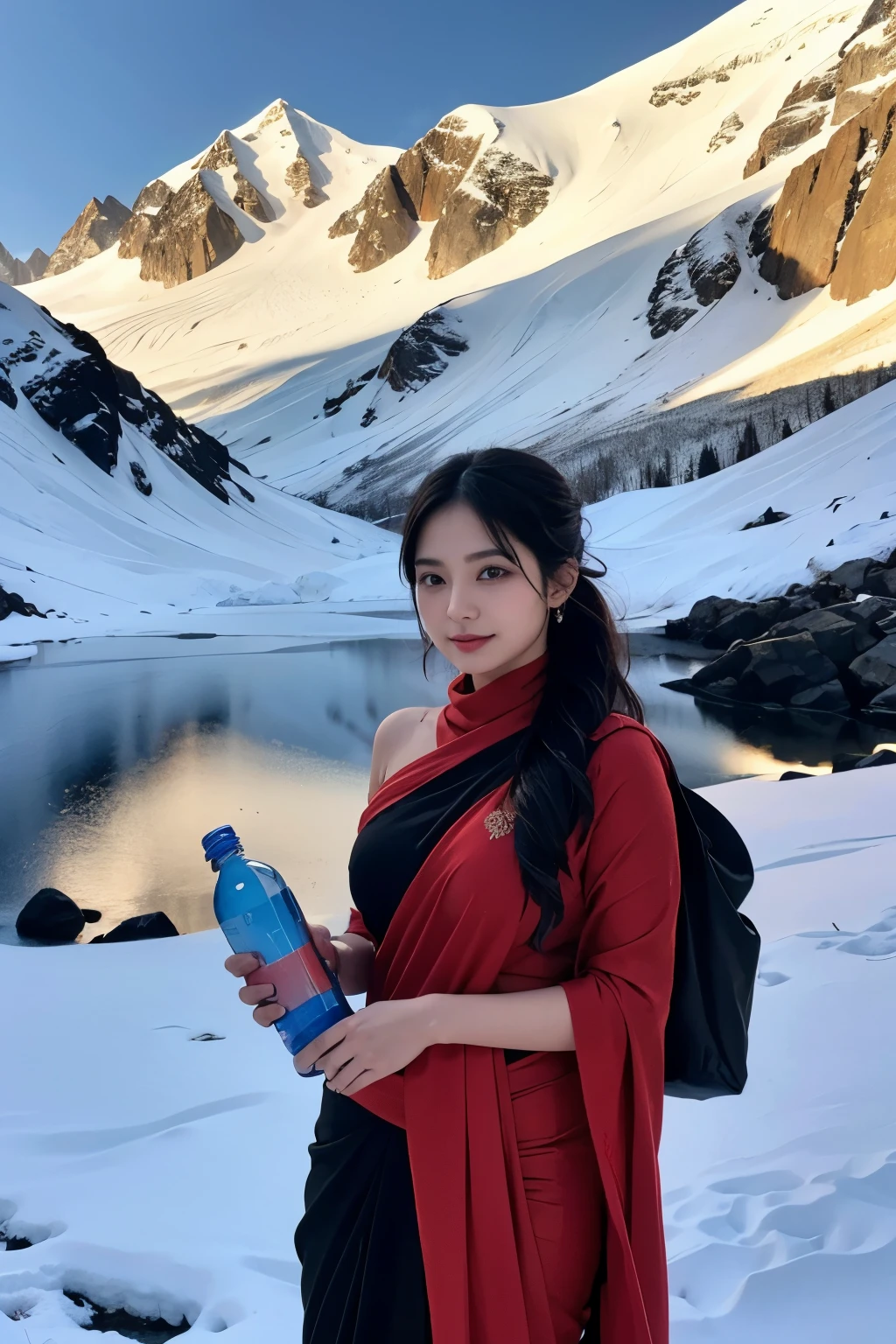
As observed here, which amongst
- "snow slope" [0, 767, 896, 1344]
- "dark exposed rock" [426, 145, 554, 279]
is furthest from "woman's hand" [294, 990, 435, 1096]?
"dark exposed rock" [426, 145, 554, 279]

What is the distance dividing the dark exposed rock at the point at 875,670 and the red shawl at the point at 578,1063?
8755 mm

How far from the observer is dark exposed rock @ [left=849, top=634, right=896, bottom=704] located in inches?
349

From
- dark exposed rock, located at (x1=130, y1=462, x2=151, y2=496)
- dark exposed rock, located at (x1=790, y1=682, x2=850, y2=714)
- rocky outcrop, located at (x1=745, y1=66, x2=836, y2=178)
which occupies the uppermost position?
rocky outcrop, located at (x1=745, y1=66, x2=836, y2=178)

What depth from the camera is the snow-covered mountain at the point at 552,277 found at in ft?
152

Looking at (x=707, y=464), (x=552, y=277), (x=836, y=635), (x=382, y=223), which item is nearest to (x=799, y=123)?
(x=552, y=277)

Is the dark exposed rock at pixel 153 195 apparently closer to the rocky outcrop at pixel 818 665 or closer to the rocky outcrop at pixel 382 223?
the rocky outcrop at pixel 382 223

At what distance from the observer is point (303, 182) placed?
5123 inches

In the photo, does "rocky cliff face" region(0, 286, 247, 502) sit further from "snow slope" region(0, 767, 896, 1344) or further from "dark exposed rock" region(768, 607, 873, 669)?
"snow slope" region(0, 767, 896, 1344)

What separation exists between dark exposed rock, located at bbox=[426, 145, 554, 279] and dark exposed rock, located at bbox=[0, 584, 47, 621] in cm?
8739


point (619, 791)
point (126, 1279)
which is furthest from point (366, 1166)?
point (126, 1279)

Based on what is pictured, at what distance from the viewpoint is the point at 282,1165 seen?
7.36 feet

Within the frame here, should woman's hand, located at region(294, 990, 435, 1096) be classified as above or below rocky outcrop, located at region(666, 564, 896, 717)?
above

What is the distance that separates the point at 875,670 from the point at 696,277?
57212mm

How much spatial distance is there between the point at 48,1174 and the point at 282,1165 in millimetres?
565
